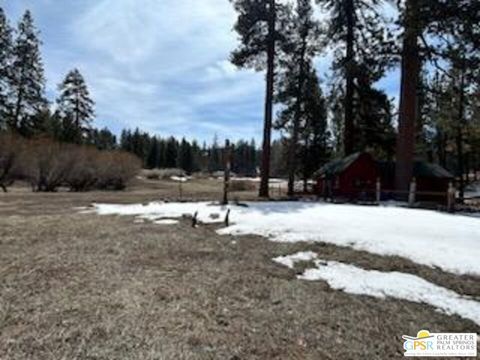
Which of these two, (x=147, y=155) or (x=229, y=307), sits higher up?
(x=147, y=155)

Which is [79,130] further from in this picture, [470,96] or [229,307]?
[229,307]

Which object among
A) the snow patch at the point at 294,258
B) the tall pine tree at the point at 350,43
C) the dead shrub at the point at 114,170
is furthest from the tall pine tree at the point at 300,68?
the snow patch at the point at 294,258

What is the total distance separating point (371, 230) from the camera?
332 inches

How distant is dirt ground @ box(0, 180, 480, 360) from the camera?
3.65 meters

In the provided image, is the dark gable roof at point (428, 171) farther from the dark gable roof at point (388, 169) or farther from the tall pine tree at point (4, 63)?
the tall pine tree at point (4, 63)

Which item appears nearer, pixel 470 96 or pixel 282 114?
pixel 470 96

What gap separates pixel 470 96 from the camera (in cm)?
2203

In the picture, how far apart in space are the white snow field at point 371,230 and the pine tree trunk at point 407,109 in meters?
7.67

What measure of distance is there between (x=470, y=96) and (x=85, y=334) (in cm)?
2349

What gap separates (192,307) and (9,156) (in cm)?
2582

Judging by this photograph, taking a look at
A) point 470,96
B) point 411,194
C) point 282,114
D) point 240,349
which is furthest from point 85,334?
point 282,114

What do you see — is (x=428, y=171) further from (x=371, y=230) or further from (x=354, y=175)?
(x=371, y=230)

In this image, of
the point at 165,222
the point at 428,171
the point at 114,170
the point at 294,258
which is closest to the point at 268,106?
the point at 428,171

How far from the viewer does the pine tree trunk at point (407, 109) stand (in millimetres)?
16938
